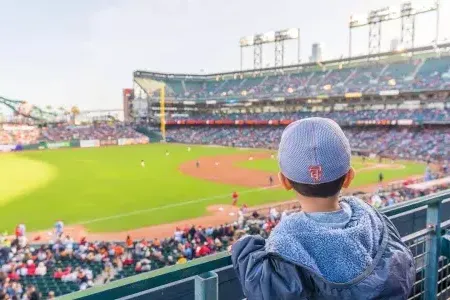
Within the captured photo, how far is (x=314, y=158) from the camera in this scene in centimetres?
174

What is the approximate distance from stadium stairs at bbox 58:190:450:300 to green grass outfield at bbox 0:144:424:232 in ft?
59.6

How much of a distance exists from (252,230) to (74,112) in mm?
100581

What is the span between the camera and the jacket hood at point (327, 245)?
5.31 ft

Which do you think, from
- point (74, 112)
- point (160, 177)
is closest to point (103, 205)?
point (160, 177)

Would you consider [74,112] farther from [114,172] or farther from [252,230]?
[252,230]

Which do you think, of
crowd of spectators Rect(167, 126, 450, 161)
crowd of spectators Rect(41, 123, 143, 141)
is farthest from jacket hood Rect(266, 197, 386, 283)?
crowd of spectators Rect(41, 123, 143, 141)

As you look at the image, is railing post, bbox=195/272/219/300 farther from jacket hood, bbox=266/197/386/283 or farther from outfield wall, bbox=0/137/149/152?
outfield wall, bbox=0/137/149/152

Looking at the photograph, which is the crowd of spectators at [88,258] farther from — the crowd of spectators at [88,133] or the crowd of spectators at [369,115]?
the crowd of spectators at [88,133]

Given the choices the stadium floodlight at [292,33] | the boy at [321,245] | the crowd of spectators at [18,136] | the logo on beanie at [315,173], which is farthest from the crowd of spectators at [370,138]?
the logo on beanie at [315,173]

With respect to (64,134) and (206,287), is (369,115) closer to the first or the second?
(64,134)

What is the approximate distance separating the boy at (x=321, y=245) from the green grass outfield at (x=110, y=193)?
19098 millimetres

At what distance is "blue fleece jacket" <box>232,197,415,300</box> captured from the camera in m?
1.58

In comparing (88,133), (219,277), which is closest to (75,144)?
(88,133)

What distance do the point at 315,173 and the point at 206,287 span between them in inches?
28.8
